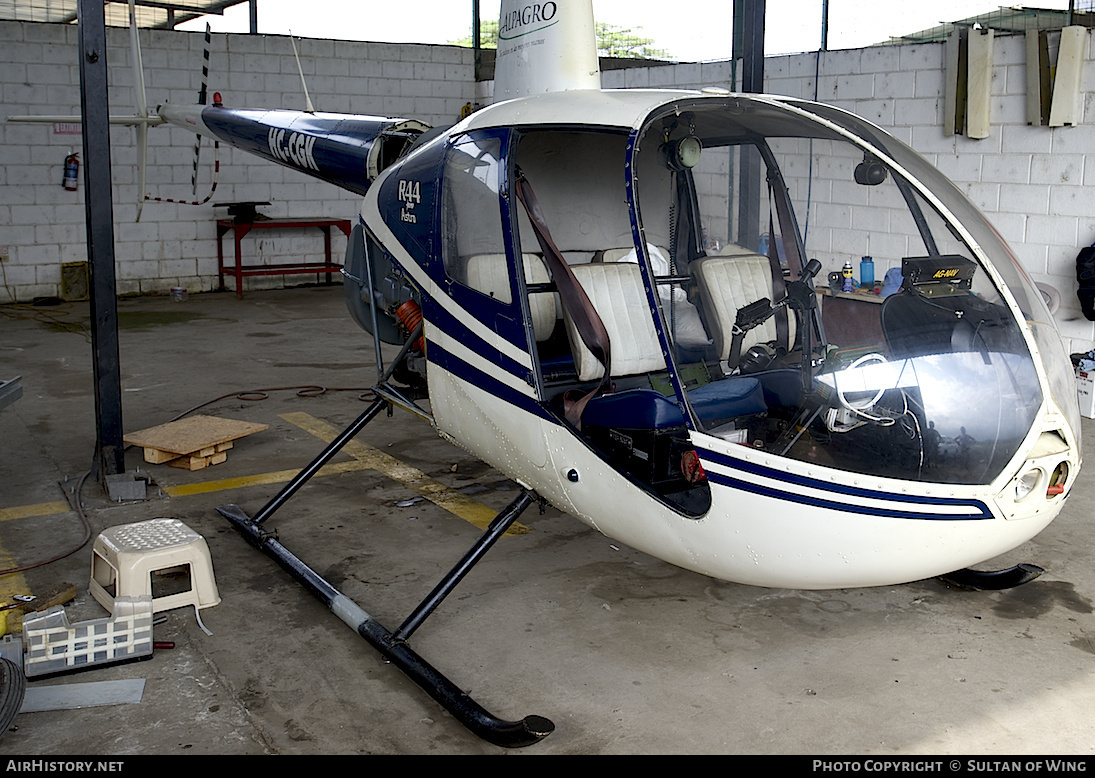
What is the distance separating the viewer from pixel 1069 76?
650cm

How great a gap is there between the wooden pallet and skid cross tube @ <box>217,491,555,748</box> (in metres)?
1.09

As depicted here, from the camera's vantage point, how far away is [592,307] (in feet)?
11.2

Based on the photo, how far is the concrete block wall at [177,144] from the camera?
10.7 metres

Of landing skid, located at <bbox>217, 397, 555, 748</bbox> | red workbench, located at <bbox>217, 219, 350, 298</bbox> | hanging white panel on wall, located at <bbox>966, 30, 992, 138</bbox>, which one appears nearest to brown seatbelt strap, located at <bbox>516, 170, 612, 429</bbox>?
landing skid, located at <bbox>217, 397, 555, 748</bbox>

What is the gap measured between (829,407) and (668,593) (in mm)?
1211

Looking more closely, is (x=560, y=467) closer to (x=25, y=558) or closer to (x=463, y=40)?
(x=25, y=558)

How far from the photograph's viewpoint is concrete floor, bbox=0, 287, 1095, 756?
287 cm

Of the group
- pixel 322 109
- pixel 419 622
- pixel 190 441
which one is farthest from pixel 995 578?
pixel 322 109

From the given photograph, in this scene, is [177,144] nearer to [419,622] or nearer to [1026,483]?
[419,622]

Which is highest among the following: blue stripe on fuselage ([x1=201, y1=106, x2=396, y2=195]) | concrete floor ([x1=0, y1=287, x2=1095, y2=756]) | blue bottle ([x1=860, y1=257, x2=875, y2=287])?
blue stripe on fuselage ([x1=201, y1=106, x2=396, y2=195])

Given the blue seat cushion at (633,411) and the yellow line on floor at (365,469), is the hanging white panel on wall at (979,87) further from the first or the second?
the blue seat cushion at (633,411)

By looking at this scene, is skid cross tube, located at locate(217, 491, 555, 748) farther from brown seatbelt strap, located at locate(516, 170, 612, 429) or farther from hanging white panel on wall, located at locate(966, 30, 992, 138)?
hanging white panel on wall, located at locate(966, 30, 992, 138)

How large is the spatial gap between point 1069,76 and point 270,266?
8.85 m
